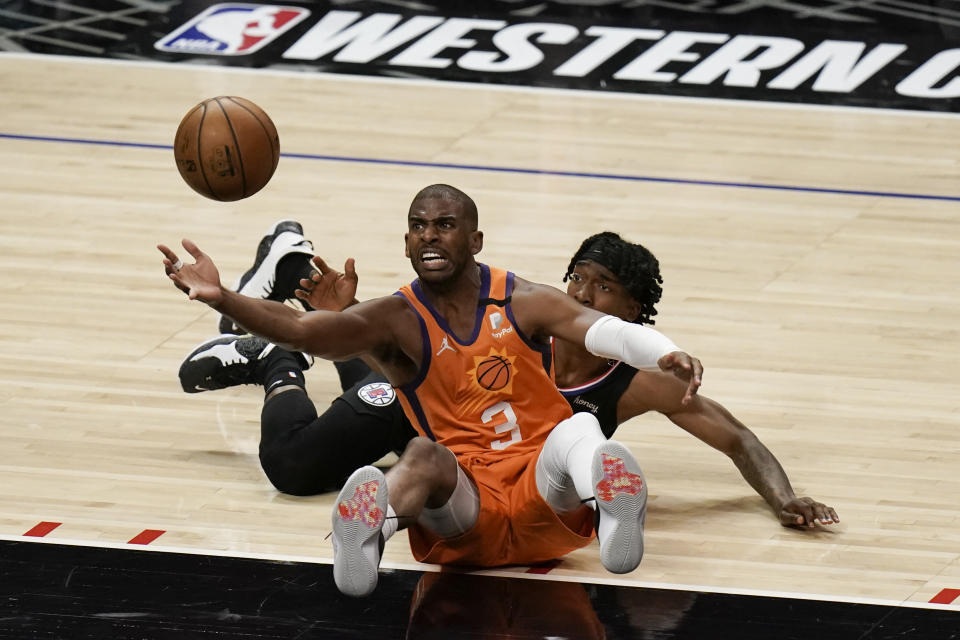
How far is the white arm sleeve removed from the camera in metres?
4.99

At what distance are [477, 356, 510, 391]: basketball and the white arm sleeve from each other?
0.90 feet

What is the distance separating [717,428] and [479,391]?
1.15 m

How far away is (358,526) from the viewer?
185 inches

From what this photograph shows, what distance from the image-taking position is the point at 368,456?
5988 millimetres

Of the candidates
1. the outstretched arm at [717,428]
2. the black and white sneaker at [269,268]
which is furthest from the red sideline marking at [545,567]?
the black and white sneaker at [269,268]

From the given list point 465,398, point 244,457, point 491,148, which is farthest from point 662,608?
point 491,148

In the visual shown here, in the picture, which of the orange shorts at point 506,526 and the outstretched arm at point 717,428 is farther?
the outstretched arm at point 717,428

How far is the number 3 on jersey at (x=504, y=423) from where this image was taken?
5.30 meters

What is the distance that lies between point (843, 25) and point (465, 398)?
8.37 meters

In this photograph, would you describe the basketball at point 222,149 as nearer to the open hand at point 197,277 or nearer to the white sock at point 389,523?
the open hand at point 197,277

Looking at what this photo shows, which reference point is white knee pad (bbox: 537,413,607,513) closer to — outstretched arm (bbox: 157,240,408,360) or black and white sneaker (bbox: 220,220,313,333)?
outstretched arm (bbox: 157,240,408,360)

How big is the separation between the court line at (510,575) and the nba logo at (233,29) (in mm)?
7818

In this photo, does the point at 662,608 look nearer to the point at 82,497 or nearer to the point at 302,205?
the point at 82,497

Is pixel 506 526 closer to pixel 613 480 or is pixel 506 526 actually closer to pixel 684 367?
pixel 613 480
